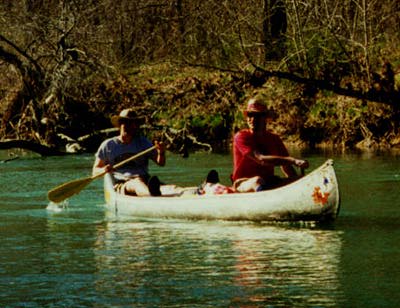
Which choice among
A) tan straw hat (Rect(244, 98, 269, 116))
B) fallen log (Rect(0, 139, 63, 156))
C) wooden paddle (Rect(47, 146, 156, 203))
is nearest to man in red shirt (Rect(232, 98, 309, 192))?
tan straw hat (Rect(244, 98, 269, 116))

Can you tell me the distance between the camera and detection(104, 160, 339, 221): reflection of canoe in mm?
11688

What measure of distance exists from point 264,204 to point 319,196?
62 centimetres

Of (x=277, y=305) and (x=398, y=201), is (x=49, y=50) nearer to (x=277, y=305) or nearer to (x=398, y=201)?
(x=398, y=201)

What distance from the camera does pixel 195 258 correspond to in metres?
10.3

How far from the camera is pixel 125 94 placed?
27.4 metres

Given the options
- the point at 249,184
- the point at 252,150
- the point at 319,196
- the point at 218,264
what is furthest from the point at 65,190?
the point at 218,264

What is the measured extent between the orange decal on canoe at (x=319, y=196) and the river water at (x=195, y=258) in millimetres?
271

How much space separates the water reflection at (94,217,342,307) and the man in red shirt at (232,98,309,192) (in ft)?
1.46

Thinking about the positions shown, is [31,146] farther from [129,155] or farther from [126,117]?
[126,117]

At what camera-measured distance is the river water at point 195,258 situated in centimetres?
852

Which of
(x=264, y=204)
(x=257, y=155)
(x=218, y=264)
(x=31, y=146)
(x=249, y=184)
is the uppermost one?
(x=257, y=155)

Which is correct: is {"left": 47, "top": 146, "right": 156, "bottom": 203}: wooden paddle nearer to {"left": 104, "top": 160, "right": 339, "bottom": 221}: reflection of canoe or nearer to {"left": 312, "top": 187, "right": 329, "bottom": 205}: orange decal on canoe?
{"left": 104, "top": 160, "right": 339, "bottom": 221}: reflection of canoe

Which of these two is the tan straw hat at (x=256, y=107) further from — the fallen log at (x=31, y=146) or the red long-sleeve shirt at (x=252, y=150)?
the fallen log at (x=31, y=146)

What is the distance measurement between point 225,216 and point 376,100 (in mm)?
10389
